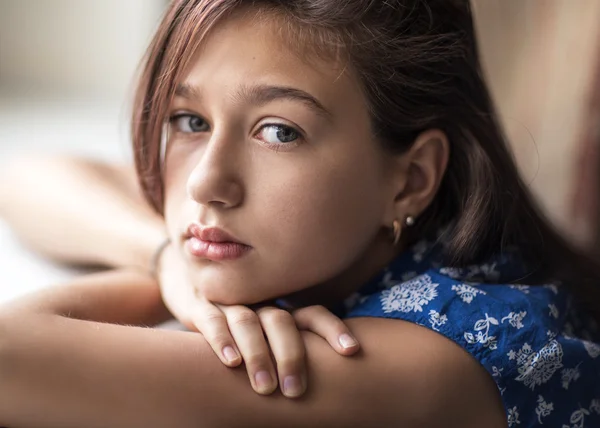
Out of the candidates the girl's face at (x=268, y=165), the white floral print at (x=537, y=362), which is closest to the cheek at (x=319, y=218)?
the girl's face at (x=268, y=165)

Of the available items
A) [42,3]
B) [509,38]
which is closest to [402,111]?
[509,38]

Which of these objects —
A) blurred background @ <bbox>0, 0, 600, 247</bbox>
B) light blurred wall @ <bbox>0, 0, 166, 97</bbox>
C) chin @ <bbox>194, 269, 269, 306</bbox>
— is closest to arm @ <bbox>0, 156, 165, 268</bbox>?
blurred background @ <bbox>0, 0, 600, 247</bbox>

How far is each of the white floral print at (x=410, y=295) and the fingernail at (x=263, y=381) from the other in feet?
0.57

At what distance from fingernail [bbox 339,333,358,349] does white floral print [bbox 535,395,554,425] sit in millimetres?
226

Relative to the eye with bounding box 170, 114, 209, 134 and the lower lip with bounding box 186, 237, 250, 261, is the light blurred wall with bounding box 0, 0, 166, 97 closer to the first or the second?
the eye with bounding box 170, 114, 209, 134

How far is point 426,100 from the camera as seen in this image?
102 cm

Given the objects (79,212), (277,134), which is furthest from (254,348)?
(79,212)

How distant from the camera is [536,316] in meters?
0.94

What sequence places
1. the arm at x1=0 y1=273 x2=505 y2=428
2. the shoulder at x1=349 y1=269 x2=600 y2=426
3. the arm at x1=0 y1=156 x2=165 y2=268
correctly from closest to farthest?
the arm at x1=0 y1=273 x2=505 y2=428
the shoulder at x1=349 y1=269 x2=600 y2=426
the arm at x1=0 y1=156 x2=165 y2=268

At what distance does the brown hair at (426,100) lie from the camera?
949 millimetres

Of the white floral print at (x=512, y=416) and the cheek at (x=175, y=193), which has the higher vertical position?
the cheek at (x=175, y=193)

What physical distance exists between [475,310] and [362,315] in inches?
5.0

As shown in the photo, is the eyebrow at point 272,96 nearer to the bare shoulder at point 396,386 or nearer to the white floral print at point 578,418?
the bare shoulder at point 396,386

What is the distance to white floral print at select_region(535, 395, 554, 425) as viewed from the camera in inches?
37.0
